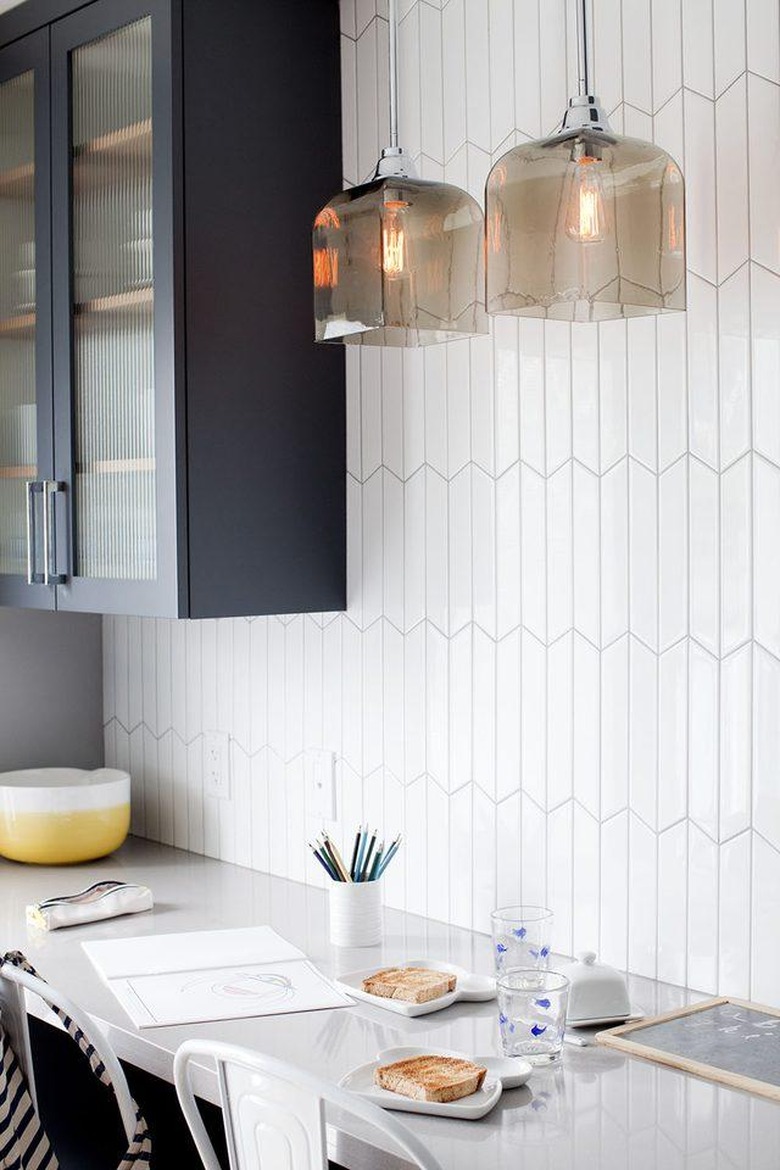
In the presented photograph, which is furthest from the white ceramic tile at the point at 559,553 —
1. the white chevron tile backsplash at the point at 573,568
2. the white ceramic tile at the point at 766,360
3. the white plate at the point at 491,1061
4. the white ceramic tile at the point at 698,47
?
the white plate at the point at 491,1061

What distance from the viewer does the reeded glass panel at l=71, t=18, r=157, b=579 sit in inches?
85.6

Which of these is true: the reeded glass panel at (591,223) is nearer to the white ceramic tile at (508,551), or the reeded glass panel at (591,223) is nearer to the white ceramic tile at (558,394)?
the white ceramic tile at (558,394)

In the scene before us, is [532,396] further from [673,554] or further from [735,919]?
[735,919]

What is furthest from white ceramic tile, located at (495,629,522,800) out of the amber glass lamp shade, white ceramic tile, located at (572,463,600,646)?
the amber glass lamp shade

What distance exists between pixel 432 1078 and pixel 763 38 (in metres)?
1.30

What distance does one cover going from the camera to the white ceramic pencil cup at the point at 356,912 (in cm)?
200

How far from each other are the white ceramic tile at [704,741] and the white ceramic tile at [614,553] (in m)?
0.14

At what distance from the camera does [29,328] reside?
2438mm

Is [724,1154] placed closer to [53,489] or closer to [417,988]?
[417,988]

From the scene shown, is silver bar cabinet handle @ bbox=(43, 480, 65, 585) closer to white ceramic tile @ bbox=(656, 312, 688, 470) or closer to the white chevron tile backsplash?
the white chevron tile backsplash

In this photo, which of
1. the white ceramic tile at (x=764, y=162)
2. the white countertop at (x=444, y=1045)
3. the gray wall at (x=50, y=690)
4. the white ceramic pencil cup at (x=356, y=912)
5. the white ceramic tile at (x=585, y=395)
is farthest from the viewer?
the gray wall at (x=50, y=690)

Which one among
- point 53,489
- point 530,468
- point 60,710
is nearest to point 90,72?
point 53,489

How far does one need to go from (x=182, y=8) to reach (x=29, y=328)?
2.10 ft

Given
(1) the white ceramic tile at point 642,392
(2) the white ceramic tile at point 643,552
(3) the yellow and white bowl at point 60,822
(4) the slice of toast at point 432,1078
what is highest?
(1) the white ceramic tile at point 642,392
